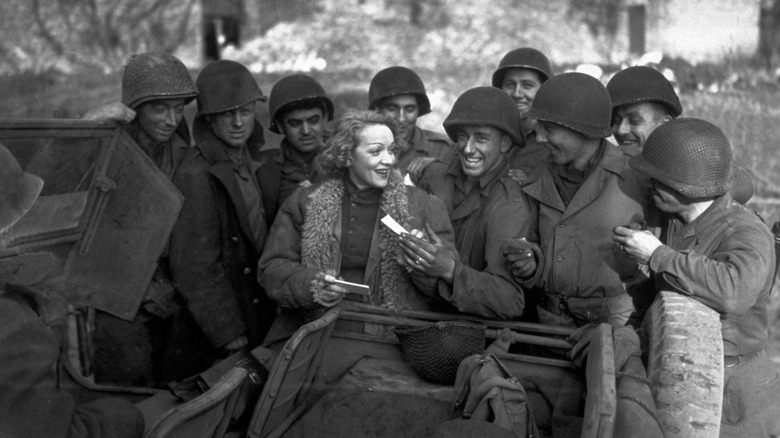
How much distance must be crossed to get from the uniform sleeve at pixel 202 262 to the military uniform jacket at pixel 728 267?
2.46 meters

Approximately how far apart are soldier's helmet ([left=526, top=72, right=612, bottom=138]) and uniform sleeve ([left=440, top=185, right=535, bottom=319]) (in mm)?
478

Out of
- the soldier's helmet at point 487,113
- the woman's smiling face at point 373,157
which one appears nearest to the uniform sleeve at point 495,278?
the soldier's helmet at point 487,113

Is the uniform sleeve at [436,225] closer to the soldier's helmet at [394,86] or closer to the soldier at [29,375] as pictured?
the soldier at [29,375]

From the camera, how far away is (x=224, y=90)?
5422 millimetres

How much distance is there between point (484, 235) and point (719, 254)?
1.34 m

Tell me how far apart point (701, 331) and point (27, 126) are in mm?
3308

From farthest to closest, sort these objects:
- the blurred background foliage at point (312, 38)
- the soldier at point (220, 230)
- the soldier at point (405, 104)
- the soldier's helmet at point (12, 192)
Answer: the blurred background foliage at point (312, 38) → the soldier at point (405, 104) → the soldier at point (220, 230) → the soldier's helmet at point (12, 192)

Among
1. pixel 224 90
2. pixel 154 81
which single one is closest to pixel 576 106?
pixel 224 90

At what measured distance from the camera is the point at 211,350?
213 inches

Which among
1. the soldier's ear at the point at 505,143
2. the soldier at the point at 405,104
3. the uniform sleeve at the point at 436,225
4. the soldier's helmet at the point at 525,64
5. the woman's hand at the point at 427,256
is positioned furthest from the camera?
the soldier's helmet at the point at 525,64

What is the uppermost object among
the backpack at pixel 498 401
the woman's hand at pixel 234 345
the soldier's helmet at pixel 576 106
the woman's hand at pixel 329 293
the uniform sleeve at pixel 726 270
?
the soldier's helmet at pixel 576 106

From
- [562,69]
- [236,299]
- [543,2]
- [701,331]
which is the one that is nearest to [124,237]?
[236,299]

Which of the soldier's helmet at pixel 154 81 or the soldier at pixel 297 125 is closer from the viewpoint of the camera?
the soldier's helmet at pixel 154 81

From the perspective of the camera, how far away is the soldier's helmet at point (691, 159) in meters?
3.86
